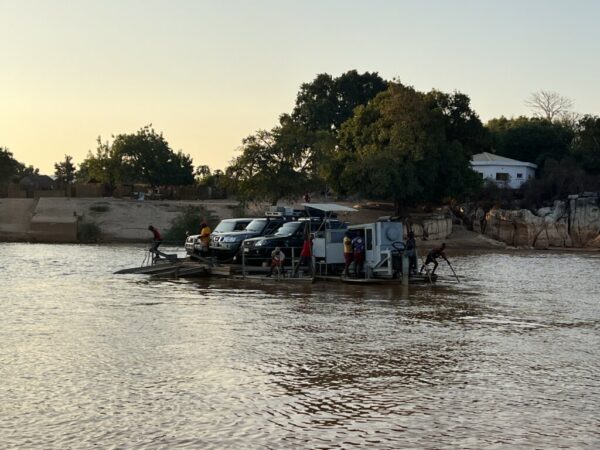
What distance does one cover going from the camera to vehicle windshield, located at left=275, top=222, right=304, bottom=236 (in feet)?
86.5

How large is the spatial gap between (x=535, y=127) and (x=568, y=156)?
10075 millimetres

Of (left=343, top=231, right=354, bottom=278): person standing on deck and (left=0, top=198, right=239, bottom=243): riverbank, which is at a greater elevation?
(left=0, top=198, right=239, bottom=243): riverbank

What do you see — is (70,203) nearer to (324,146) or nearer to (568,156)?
(324,146)

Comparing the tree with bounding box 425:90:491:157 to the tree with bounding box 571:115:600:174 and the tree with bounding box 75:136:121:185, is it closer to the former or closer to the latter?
the tree with bounding box 571:115:600:174

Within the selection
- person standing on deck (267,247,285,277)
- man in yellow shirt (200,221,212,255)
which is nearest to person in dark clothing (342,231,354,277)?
person standing on deck (267,247,285,277)

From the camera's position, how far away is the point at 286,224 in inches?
1062

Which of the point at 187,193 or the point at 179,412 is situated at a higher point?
the point at 187,193

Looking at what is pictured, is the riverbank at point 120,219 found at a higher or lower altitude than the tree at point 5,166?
lower

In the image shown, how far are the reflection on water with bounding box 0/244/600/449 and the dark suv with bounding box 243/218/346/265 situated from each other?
464 cm

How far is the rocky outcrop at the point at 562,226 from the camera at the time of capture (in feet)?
192

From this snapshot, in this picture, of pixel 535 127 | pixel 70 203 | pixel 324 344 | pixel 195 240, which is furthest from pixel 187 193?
pixel 324 344

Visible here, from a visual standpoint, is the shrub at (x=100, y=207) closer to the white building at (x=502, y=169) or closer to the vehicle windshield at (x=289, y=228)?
the white building at (x=502, y=169)

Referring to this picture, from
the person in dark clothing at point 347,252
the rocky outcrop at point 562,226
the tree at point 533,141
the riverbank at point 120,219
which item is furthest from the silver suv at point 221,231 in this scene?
the tree at point 533,141

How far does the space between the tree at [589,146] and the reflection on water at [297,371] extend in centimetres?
5363
